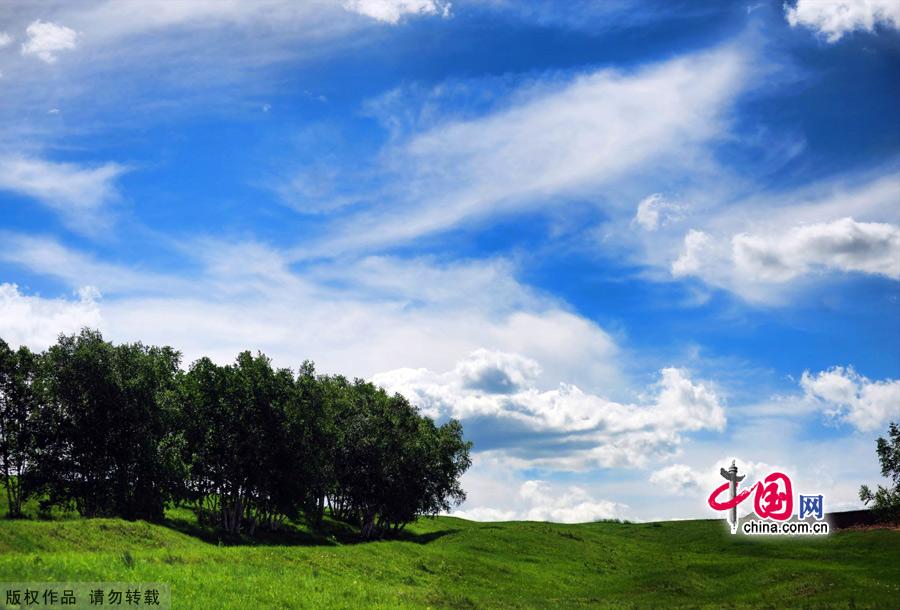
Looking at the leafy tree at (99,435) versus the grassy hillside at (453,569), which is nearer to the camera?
the grassy hillside at (453,569)

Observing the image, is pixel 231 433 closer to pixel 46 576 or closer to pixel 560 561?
pixel 560 561

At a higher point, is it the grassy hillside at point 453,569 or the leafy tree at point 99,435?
the leafy tree at point 99,435

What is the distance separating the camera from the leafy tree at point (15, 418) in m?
68.2

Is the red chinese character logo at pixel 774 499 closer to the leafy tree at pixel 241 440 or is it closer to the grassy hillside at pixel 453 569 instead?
the grassy hillside at pixel 453 569

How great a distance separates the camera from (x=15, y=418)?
69250 millimetres

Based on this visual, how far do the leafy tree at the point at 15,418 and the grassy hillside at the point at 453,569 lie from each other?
1574 cm

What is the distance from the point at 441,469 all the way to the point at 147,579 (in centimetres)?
6888

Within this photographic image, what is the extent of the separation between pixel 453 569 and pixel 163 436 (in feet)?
109

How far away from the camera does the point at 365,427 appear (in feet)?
302

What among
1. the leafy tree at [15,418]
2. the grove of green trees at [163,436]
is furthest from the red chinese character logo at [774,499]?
the leafy tree at [15,418]

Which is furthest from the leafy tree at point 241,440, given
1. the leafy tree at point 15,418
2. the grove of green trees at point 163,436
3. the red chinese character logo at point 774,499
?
the red chinese character logo at point 774,499

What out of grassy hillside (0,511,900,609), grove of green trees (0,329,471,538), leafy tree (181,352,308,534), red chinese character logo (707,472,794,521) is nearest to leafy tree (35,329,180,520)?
grove of green trees (0,329,471,538)

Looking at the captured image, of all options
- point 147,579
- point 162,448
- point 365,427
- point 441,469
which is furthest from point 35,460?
point 441,469

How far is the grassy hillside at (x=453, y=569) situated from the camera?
34312 mm
